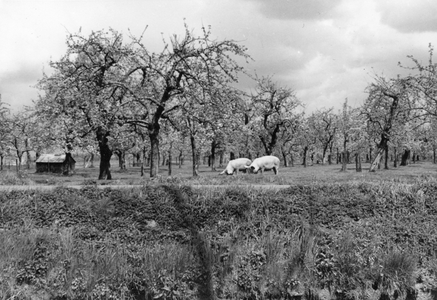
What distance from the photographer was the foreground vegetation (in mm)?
7516

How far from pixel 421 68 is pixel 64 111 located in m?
27.3

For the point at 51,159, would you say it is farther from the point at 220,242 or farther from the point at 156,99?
the point at 220,242

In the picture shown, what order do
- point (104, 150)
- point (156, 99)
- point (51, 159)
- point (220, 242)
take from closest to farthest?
point (220, 242) < point (156, 99) < point (104, 150) < point (51, 159)

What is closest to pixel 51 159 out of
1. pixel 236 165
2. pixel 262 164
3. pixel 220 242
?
pixel 236 165

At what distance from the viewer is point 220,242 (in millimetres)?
8891

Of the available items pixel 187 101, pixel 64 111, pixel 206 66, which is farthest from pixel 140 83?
pixel 64 111

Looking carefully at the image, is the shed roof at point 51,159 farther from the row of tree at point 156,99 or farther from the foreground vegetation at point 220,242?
the foreground vegetation at point 220,242

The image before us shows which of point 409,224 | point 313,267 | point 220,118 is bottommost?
point 313,267

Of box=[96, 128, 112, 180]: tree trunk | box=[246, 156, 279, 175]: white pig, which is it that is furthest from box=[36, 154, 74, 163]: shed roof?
box=[246, 156, 279, 175]: white pig

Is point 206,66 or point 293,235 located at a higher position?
point 206,66

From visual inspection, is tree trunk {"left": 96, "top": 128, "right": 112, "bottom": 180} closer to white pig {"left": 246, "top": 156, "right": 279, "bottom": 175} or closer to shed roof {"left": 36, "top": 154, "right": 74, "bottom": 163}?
white pig {"left": 246, "top": 156, "right": 279, "bottom": 175}

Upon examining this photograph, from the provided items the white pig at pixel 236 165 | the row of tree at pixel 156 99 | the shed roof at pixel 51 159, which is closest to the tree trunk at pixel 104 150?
the row of tree at pixel 156 99

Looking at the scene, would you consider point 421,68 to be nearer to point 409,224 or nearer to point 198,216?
point 409,224

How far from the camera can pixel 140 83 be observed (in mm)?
21297
